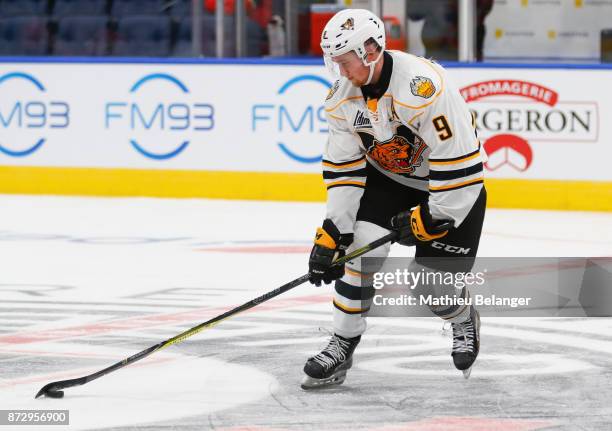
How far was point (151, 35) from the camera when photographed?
38.0ft

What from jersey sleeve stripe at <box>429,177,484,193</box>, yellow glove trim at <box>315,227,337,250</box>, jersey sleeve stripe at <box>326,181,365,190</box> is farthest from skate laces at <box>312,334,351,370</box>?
jersey sleeve stripe at <box>429,177,484,193</box>

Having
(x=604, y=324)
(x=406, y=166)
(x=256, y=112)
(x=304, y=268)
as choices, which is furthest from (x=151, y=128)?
(x=406, y=166)

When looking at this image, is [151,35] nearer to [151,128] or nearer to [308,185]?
[151,128]

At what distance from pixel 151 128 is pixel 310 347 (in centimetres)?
576

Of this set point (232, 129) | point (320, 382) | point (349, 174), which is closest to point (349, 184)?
point (349, 174)

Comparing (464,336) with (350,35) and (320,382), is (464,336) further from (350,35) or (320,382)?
Result: (350,35)

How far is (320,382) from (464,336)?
0.53m

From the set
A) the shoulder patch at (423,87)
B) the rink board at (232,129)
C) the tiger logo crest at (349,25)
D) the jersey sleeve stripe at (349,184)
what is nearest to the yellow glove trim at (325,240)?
the jersey sleeve stripe at (349,184)

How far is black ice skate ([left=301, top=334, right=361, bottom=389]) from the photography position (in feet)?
14.7

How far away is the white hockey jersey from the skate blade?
462 millimetres

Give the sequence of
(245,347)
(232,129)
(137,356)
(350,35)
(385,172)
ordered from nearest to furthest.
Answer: (350,35) < (137,356) < (385,172) < (245,347) < (232,129)

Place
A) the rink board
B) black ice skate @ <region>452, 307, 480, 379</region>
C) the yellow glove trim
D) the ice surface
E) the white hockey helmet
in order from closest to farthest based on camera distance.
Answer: the ice surface
the white hockey helmet
the yellow glove trim
black ice skate @ <region>452, 307, 480, 379</region>
the rink board

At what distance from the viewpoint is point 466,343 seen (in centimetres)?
468

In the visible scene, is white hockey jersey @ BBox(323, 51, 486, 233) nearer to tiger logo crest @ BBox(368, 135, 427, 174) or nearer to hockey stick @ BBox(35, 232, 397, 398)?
tiger logo crest @ BBox(368, 135, 427, 174)
